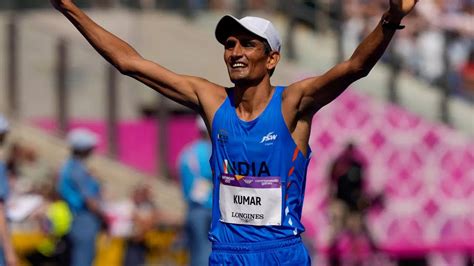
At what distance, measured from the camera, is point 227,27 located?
8406mm

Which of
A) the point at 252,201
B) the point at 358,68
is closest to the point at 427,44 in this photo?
the point at 252,201

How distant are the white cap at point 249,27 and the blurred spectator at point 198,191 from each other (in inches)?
334

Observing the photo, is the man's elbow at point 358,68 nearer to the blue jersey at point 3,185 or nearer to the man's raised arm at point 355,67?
the man's raised arm at point 355,67

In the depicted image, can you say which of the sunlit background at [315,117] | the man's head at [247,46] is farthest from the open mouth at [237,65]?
the sunlit background at [315,117]

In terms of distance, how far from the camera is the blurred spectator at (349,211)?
20.2m

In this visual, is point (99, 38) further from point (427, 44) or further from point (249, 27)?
point (427, 44)

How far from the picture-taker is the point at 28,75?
69.7ft

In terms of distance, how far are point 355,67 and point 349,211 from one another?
485 inches

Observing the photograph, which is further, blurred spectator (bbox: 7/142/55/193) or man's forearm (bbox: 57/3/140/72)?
blurred spectator (bbox: 7/142/55/193)

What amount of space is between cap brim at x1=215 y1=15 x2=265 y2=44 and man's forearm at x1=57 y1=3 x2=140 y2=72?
0.62 meters

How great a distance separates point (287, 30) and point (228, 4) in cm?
109

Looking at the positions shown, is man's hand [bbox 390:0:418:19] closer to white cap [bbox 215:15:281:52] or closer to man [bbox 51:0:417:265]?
man [bbox 51:0:417:265]

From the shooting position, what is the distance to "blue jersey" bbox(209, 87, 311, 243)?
834 centimetres

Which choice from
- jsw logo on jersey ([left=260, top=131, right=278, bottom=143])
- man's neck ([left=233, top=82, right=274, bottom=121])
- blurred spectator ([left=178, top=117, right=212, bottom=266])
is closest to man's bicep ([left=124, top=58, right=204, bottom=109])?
man's neck ([left=233, top=82, right=274, bottom=121])
